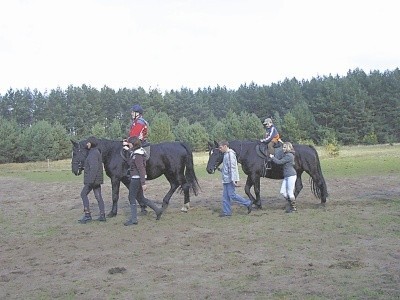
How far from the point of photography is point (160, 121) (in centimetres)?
6194

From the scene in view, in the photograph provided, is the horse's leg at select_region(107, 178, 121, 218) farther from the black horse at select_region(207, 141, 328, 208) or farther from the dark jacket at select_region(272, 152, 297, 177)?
the dark jacket at select_region(272, 152, 297, 177)

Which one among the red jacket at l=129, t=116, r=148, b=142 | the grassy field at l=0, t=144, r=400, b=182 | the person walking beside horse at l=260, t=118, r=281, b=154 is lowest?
the grassy field at l=0, t=144, r=400, b=182

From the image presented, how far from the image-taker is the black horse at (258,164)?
1282cm

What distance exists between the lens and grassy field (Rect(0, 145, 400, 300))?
6078 millimetres

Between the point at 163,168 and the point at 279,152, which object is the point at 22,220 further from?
the point at 279,152

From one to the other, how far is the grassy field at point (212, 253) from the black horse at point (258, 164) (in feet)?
2.10

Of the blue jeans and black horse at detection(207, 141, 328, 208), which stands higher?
black horse at detection(207, 141, 328, 208)

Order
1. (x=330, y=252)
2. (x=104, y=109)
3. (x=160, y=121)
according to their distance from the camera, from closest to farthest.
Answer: (x=330, y=252) → (x=160, y=121) → (x=104, y=109)

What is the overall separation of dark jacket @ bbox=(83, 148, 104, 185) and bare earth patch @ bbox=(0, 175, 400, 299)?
1114mm

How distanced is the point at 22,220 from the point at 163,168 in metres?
4.32

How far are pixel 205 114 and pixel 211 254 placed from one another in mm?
87155

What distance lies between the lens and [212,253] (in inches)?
318

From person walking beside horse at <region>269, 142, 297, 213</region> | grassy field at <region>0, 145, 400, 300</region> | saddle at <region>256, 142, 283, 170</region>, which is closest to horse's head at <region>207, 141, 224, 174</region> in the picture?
saddle at <region>256, 142, 283, 170</region>

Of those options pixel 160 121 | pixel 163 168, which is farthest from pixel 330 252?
pixel 160 121
